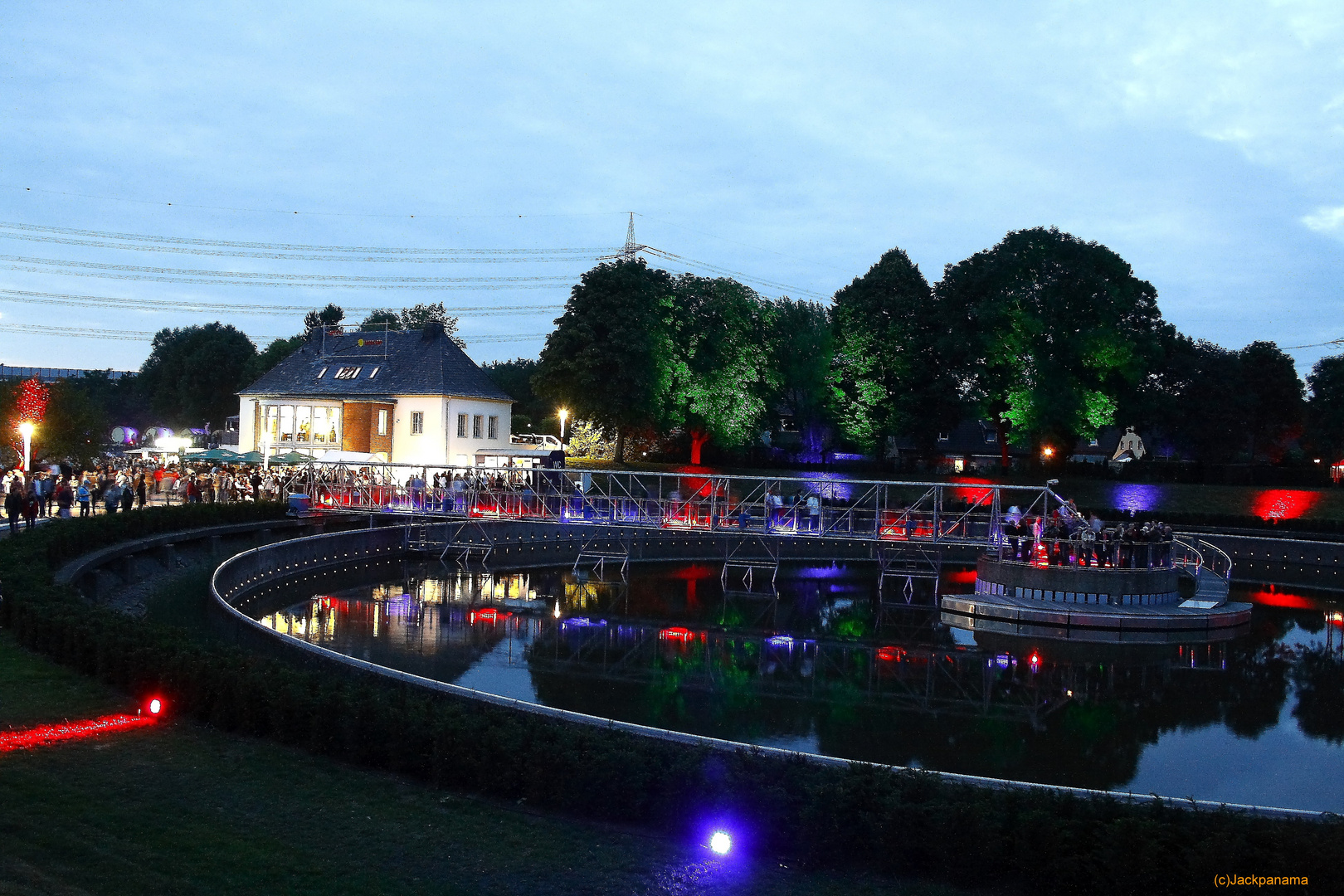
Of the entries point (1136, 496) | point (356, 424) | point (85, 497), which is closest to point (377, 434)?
point (356, 424)

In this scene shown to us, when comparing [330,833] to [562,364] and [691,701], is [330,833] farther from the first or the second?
[562,364]

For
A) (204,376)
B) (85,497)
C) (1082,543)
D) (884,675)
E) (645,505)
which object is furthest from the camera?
(204,376)

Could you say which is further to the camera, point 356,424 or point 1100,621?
point 356,424

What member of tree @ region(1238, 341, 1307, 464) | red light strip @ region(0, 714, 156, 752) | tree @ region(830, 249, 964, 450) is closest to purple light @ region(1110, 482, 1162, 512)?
tree @ region(830, 249, 964, 450)

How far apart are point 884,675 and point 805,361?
167ft

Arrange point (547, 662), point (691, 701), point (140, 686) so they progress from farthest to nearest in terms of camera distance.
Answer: point (547, 662) → point (691, 701) → point (140, 686)

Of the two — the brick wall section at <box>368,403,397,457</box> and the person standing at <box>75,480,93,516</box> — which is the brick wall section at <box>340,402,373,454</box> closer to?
the brick wall section at <box>368,403,397,457</box>

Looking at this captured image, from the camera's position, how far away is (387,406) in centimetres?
6081

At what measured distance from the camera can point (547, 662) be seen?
88.5 feet

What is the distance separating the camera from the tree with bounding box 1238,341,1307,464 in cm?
8706

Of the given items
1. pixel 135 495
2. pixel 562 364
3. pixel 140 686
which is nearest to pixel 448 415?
pixel 562 364

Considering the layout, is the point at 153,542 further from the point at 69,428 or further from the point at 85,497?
the point at 69,428

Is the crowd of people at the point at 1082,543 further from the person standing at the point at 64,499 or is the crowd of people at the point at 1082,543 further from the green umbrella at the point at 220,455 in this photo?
the green umbrella at the point at 220,455

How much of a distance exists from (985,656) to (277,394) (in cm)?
4648
